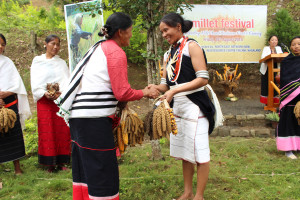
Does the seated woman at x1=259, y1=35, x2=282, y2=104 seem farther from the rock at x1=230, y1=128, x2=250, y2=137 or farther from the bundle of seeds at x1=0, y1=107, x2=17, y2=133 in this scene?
the bundle of seeds at x1=0, y1=107, x2=17, y2=133

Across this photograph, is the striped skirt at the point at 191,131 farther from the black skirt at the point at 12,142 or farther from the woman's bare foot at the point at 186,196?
the black skirt at the point at 12,142

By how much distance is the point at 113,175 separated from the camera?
7.96 ft

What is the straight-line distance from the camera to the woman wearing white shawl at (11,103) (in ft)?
13.3

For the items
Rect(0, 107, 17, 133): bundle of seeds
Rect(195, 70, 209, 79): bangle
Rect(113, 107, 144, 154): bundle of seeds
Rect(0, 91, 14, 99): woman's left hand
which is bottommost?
Rect(0, 107, 17, 133): bundle of seeds

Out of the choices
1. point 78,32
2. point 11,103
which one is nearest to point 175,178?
point 11,103

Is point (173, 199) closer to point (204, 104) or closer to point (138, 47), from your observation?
point (204, 104)

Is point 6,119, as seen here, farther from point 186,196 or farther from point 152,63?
point 186,196

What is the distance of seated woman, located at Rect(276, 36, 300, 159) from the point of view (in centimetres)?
440

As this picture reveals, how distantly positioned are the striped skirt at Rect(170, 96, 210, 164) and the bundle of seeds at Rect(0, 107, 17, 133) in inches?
94.3

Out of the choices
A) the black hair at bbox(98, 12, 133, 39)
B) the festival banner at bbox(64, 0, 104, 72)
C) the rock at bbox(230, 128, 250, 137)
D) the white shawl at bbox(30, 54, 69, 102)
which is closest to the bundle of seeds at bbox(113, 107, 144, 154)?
the black hair at bbox(98, 12, 133, 39)

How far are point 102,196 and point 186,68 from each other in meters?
1.48

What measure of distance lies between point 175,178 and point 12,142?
2.54 metres

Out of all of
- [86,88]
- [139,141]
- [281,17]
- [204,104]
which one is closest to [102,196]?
[139,141]

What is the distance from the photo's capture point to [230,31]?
7.59 metres
